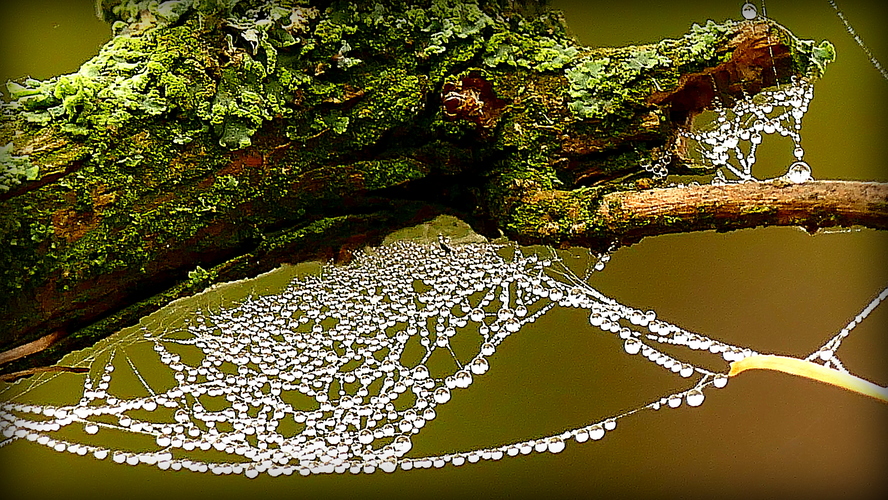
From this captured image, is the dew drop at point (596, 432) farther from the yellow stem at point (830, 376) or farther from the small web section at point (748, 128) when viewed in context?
the small web section at point (748, 128)

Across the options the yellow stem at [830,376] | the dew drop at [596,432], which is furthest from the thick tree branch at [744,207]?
the dew drop at [596,432]

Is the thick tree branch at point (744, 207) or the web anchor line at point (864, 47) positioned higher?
the web anchor line at point (864, 47)

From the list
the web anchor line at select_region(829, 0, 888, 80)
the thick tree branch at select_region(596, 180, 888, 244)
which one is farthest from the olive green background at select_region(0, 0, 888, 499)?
the thick tree branch at select_region(596, 180, 888, 244)

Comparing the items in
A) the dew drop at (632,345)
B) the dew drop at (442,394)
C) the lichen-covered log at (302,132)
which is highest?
the lichen-covered log at (302,132)

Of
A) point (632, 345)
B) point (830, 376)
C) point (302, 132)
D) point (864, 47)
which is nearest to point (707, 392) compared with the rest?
point (632, 345)

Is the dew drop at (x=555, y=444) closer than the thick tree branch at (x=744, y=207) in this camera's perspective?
No

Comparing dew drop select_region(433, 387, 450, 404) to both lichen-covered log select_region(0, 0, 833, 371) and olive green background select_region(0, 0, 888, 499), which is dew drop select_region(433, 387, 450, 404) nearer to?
olive green background select_region(0, 0, 888, 499)

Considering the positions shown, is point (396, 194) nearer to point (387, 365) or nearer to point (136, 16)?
point (387, 365)
